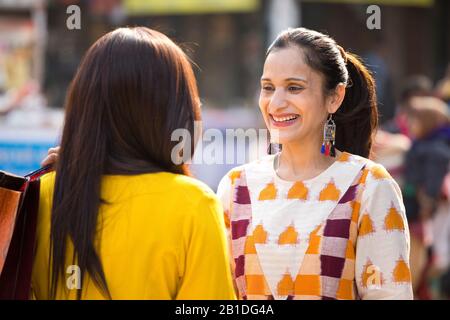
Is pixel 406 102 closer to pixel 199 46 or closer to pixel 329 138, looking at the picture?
pixel 199 46

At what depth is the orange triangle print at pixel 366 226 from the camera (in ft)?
8.73

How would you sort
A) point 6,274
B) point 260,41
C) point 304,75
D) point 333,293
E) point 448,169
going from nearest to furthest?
point 6,274, point 333,293, point 304,75, point 448,169, point 260,41

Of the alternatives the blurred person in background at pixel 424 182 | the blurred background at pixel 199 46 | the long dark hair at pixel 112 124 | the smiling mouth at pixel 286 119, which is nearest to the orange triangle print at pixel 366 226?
the smiling mouth at pixel 286 119

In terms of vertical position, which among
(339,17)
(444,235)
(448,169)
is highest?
(339,17)

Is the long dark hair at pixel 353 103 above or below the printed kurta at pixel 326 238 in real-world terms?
above

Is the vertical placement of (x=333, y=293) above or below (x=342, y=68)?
below

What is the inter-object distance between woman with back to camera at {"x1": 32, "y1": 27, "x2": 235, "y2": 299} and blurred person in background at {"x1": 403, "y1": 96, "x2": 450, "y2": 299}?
480 centimetres

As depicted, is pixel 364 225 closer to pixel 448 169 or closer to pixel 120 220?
pixel 120 220

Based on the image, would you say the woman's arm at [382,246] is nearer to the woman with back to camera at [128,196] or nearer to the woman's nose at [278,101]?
the woman's nose at [278,101]

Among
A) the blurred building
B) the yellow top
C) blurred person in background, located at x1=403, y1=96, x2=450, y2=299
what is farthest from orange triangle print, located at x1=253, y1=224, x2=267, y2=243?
the blurred building

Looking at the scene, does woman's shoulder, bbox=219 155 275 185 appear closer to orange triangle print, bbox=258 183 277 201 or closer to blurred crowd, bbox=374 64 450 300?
orange triangle print, bbox=258 183 277 201

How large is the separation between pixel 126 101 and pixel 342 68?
96cm

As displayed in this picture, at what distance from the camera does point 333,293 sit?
2656mm
